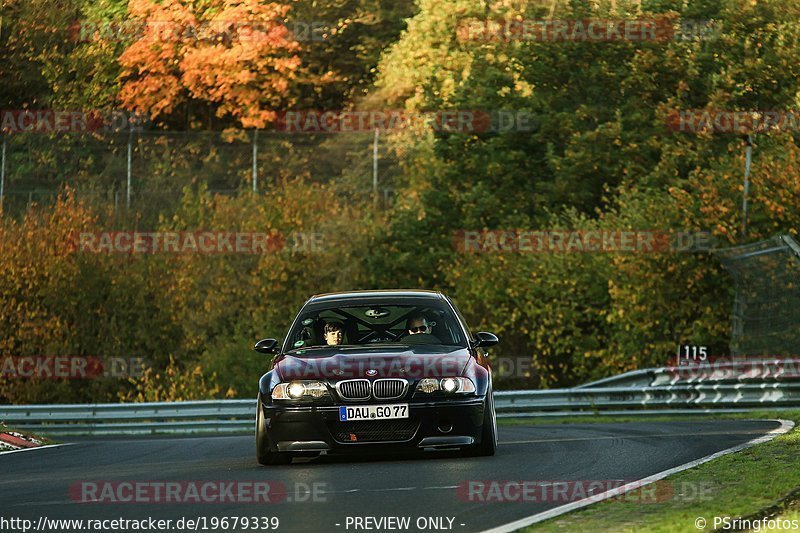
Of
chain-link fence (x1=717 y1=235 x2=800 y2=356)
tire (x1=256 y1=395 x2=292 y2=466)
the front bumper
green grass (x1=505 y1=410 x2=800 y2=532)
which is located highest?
green grass (x1=505 y1=410 x2=800 y2=532)

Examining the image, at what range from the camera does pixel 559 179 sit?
42.7 meters

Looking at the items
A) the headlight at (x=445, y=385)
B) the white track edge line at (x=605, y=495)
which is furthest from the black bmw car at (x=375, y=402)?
A: the white track edge line at (x=605, y=495)

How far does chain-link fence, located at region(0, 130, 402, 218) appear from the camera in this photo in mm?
46188

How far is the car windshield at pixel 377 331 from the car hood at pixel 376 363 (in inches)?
24.8

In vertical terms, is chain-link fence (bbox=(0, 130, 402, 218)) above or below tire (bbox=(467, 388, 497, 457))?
below

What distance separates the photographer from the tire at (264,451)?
1440 cm

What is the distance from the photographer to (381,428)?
1396 cm

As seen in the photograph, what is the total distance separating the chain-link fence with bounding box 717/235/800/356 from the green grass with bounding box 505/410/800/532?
415 inches

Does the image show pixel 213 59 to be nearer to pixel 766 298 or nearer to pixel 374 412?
pixel 766 298

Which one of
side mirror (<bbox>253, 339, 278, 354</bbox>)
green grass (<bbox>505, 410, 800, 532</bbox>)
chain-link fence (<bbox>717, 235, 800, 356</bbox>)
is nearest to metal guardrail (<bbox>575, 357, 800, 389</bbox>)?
chain-link fence (<bbox>717, 235, 800, 356</bbox>)

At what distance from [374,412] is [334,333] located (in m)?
1.65

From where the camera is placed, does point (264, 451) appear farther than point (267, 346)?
No

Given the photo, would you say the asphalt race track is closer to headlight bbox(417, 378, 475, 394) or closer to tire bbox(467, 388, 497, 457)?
tire bbox(467, 388, 497, 457)

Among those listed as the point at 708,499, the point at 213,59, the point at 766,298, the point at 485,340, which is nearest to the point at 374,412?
the point at 485,340
